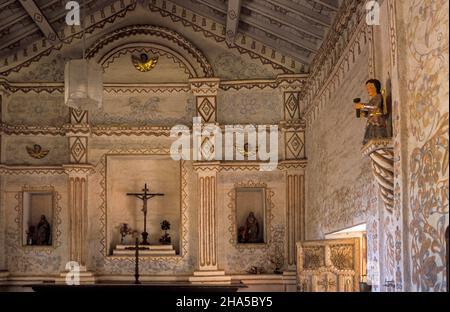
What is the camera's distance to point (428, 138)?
5.21 meters

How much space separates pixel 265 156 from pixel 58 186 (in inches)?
156

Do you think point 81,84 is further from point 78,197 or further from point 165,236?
point 165,236

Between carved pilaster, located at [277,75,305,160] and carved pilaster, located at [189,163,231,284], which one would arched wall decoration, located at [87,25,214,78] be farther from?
carved pilaster, located at [189,163,231,284]

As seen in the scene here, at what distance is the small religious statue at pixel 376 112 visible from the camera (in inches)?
257

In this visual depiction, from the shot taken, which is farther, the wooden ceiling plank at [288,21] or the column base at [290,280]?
the column base at [290,280]

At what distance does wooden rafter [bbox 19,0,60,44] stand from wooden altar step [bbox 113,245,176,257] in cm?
416

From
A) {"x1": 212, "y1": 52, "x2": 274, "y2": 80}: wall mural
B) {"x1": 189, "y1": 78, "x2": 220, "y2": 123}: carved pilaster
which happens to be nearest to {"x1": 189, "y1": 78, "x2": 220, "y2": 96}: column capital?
{"x1": 189, "y1": 78, "x2": 220, "y2": 123}: carved pilaster

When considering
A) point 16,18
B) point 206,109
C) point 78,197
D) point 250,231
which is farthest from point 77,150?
point 250,231

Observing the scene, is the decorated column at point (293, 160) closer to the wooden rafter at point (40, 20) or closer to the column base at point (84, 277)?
the column base at point (84, 277)

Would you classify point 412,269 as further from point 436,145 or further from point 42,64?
point 42,64

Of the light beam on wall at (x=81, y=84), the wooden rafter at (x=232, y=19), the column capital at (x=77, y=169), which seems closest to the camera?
the light beam on wall at (x=81, y=84)

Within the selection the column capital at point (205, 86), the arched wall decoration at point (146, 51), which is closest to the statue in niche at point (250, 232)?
the column capital at point (205, 86)

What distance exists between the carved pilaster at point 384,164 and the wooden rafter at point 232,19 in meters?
6.72

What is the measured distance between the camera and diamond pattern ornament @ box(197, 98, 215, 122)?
1462cm
